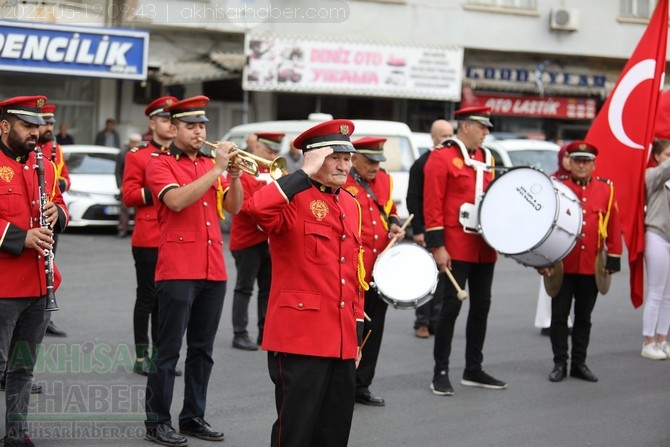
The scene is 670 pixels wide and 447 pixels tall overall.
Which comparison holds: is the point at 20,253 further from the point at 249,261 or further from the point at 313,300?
the point at 249,261

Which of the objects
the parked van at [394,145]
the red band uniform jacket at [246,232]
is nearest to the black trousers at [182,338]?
the red band uniform jacket at [246,232]

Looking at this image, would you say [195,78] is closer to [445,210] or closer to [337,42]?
[337,42]

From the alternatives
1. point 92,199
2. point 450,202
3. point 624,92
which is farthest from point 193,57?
point 450,202

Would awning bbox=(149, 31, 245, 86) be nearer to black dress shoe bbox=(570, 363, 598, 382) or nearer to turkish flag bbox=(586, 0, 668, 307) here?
turkish flag bbox=(586, 0, 668, 307)

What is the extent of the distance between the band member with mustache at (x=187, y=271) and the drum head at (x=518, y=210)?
2.26 m

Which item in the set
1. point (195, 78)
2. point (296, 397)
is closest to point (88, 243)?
point (195, 78)

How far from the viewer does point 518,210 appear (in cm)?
830

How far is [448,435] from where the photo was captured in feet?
24.1

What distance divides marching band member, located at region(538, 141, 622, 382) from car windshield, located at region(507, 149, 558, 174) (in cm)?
1152

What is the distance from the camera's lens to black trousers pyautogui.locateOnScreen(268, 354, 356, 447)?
5352 mm

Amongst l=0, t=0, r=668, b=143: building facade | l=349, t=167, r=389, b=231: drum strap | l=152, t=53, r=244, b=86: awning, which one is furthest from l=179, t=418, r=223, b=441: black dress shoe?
l=152, t=53, r=244, b=86: awning

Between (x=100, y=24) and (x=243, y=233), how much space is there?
49.0 ft

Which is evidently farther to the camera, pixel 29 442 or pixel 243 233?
pixel 243 233

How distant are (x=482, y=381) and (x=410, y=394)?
0.67 metres
